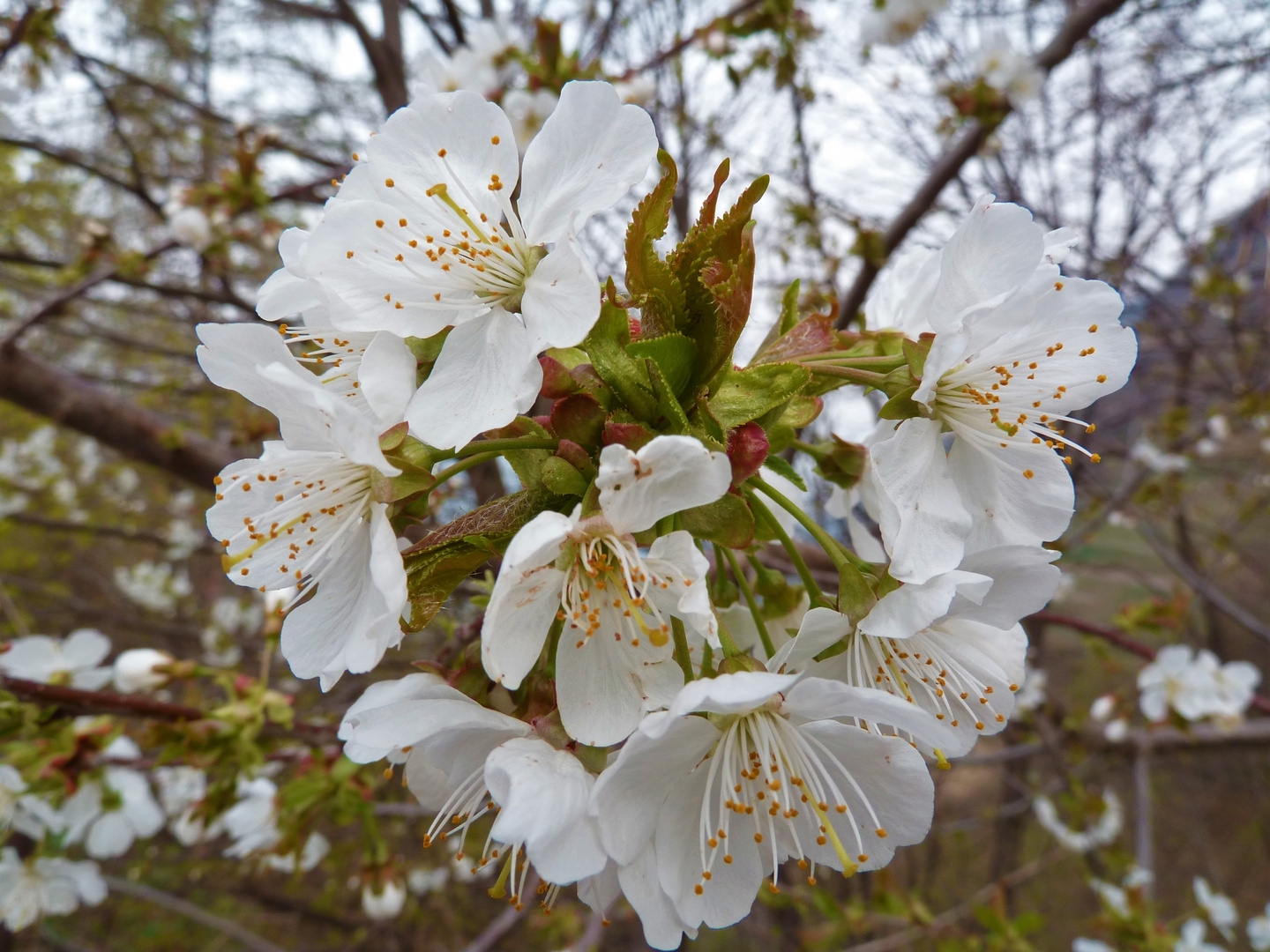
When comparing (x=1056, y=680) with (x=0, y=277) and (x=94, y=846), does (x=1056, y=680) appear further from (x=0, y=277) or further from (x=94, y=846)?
(x=0, y=277)

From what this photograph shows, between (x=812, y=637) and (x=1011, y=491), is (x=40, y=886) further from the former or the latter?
(x=1011, y=491)

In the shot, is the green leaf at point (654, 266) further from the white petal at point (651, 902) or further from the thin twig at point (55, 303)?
the thin twig at point (55, 303)

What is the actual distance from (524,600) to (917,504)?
452 millimetres

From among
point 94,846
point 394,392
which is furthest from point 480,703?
point 94,846

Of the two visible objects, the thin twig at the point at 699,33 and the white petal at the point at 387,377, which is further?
the thin twig at the point at 699,33

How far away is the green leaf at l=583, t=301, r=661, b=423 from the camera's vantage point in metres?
0.77

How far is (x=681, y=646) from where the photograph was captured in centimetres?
83

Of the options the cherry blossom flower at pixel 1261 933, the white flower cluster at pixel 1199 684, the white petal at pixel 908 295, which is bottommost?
the cherry blossom flower at pixel 1261 933

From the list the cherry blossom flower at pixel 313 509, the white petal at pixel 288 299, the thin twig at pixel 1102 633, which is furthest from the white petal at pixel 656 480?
the thin twig at pixel 1102 633

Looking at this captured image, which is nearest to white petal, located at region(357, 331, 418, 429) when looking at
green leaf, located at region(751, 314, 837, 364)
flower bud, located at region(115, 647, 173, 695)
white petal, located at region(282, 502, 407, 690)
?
white petal, located at region(282, 502, 407, 690)

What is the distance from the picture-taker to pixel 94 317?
6.81 meters

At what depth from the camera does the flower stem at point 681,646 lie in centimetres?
82

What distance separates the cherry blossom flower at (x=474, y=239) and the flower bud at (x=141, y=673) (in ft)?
5.09

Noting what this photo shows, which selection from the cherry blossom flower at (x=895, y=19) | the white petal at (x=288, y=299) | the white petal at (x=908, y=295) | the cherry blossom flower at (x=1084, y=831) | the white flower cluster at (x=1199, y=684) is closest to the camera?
the white petal at (x=288, y=299)
